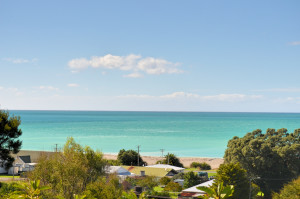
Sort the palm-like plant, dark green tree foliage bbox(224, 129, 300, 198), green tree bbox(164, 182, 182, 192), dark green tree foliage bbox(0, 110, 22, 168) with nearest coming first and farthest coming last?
1. the palm-like plant
2. dark green tree foliage bbox(0, 110, 22, 168)
3. dark green tree foliage bbox(224, 129, 300, 198)
4. green tree bbox(164, 182, 182, 192)

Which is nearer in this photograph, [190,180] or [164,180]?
[190,180]

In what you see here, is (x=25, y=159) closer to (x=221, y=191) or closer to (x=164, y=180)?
(x=164, y=180)

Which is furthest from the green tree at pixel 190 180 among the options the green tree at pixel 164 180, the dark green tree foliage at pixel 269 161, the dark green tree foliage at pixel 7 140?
the dark green tree foliage at pixel 7 140

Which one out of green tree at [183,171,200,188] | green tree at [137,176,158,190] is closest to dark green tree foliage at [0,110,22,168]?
green tree at [137,176,158,190]

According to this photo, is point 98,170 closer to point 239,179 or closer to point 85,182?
point 85,182

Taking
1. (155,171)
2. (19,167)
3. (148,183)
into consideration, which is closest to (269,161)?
(148,183)

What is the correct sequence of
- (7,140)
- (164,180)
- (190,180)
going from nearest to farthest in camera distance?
(7,140) < (190,180) < (164,180)

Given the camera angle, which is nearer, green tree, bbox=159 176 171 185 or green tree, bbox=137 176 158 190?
green tree, bbox=137 176 158 190

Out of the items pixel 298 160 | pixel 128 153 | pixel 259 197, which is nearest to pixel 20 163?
pixel 128 153

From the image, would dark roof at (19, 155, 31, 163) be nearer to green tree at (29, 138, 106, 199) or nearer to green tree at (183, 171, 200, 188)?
green tree at (183, 171, 200, 188)

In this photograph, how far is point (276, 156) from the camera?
45.8 meters

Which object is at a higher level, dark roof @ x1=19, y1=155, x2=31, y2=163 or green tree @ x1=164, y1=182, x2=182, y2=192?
dark roof @ x1=19, y1=155, x2=31, y2=163

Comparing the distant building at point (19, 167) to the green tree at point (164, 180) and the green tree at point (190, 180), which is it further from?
the green tree at point (190, 180)

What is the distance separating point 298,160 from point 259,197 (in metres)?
7.22
